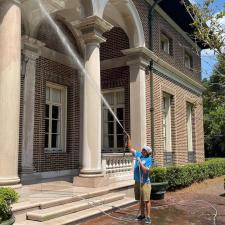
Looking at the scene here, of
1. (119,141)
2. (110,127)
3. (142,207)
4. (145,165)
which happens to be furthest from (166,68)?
(142,207)

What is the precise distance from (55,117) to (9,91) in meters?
5.90

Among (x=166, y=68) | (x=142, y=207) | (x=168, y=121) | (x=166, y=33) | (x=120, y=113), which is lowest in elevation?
(x=142, y=207)

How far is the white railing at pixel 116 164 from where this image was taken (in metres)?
10.4

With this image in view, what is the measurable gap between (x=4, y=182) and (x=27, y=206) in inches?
26.3

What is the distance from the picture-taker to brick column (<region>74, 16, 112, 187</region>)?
9.27m

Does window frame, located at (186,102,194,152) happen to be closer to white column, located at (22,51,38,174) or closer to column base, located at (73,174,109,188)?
white column, located at (22,51,38,174)

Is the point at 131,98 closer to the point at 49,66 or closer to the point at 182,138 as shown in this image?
the point at 49,66

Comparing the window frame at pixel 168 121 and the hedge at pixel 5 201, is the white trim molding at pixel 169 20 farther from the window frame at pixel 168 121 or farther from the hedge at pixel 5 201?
the hedge at pixel 5 201

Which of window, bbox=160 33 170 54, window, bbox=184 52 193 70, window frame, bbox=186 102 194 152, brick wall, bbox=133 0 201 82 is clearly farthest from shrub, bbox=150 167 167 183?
window, bbox=184 52 193 70

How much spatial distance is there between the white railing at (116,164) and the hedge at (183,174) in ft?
3.30

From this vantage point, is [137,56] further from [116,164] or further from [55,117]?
[116,164]

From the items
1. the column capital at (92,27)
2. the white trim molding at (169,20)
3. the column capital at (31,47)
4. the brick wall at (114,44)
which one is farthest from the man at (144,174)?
the white trim molding at (169,20)

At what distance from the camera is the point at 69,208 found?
7156 mm

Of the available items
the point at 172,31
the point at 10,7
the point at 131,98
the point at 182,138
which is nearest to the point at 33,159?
the point at 131,98
